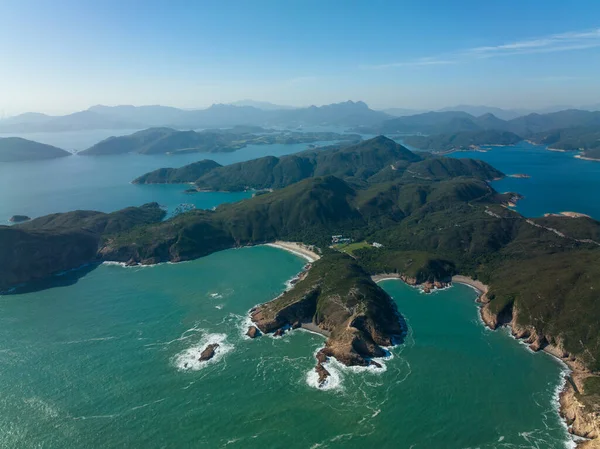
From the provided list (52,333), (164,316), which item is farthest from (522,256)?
(52,333)

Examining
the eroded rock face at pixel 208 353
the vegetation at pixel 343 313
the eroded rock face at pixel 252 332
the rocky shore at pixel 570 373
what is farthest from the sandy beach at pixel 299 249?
the eroded rock face at pixel 208 353

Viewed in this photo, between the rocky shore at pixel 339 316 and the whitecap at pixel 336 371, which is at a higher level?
the rocky shore at pixel 339 316

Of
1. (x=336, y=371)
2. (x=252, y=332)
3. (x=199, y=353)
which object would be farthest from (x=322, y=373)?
(x=199, y=353)

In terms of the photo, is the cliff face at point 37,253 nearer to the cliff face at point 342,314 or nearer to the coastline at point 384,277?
the cliff face at point 342,314

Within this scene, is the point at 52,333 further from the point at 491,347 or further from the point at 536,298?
the point at 536,298

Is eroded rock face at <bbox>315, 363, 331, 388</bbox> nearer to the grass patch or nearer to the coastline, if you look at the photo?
the coastline

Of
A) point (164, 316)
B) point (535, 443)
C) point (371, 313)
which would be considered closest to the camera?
point (535, 443)

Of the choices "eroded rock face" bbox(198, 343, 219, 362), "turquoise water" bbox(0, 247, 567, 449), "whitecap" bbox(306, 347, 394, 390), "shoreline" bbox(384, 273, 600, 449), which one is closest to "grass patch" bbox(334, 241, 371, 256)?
"turquoise water" bbox(0, 247, 567, 449)
